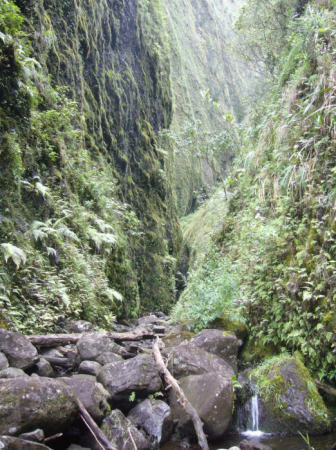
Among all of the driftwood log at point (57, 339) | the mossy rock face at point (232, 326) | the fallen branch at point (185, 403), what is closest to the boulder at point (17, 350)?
the driftwood log at point (57, 339)

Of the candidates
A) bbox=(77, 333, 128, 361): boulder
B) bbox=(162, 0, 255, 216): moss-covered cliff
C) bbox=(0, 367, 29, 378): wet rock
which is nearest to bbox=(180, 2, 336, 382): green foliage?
bbox=(77, 333, 128, 361): boulder

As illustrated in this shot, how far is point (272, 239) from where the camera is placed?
18.9 ft

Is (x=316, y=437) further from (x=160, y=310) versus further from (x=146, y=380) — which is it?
(x=160, y=310)

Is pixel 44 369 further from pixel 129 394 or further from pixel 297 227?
pixel 297 227

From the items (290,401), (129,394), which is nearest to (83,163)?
(129,394)

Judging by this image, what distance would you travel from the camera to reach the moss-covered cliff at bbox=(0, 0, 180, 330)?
5.66 m

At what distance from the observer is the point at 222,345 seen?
16.8 feet

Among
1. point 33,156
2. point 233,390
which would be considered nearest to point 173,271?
point 33,156

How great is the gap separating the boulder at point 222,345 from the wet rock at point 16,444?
2.85 m

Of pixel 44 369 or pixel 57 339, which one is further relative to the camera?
pixel 57 339

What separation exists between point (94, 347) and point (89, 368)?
0.41 meters

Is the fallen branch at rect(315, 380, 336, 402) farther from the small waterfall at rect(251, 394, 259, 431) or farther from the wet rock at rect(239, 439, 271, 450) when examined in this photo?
the wet rock at rect(239, 439, 271, 450)

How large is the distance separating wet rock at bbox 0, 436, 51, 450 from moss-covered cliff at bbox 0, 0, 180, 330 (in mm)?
2176

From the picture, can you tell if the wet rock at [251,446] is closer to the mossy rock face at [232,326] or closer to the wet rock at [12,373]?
the mossy rock face at [232,326]
